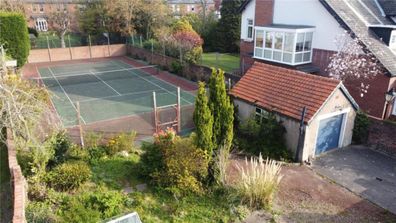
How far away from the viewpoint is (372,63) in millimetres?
17672

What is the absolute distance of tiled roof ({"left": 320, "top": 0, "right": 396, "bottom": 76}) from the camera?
1800 cm

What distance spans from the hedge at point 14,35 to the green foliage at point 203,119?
22.4m

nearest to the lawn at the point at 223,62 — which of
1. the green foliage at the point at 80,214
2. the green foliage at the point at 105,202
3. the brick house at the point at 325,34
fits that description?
the brick house at the point at 325,34

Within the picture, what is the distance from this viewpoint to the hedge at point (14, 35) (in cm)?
2616

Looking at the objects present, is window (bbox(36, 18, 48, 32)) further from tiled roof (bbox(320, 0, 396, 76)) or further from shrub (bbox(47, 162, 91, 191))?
shrub (bbox(47, 162, 91, 191))

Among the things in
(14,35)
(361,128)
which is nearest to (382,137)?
(361,128)

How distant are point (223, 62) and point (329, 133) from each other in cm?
2126

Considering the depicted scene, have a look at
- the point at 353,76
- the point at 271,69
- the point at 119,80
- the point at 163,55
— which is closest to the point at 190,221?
the point at 271,69

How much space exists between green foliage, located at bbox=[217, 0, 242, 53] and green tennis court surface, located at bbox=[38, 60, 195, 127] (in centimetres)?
1428

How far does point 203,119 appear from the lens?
412 inches

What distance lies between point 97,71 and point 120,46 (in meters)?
9.95

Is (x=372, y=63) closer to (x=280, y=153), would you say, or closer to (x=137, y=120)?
(x=280, y=153)

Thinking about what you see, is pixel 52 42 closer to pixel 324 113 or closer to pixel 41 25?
pixel 41 25

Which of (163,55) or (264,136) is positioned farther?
(163,55)
